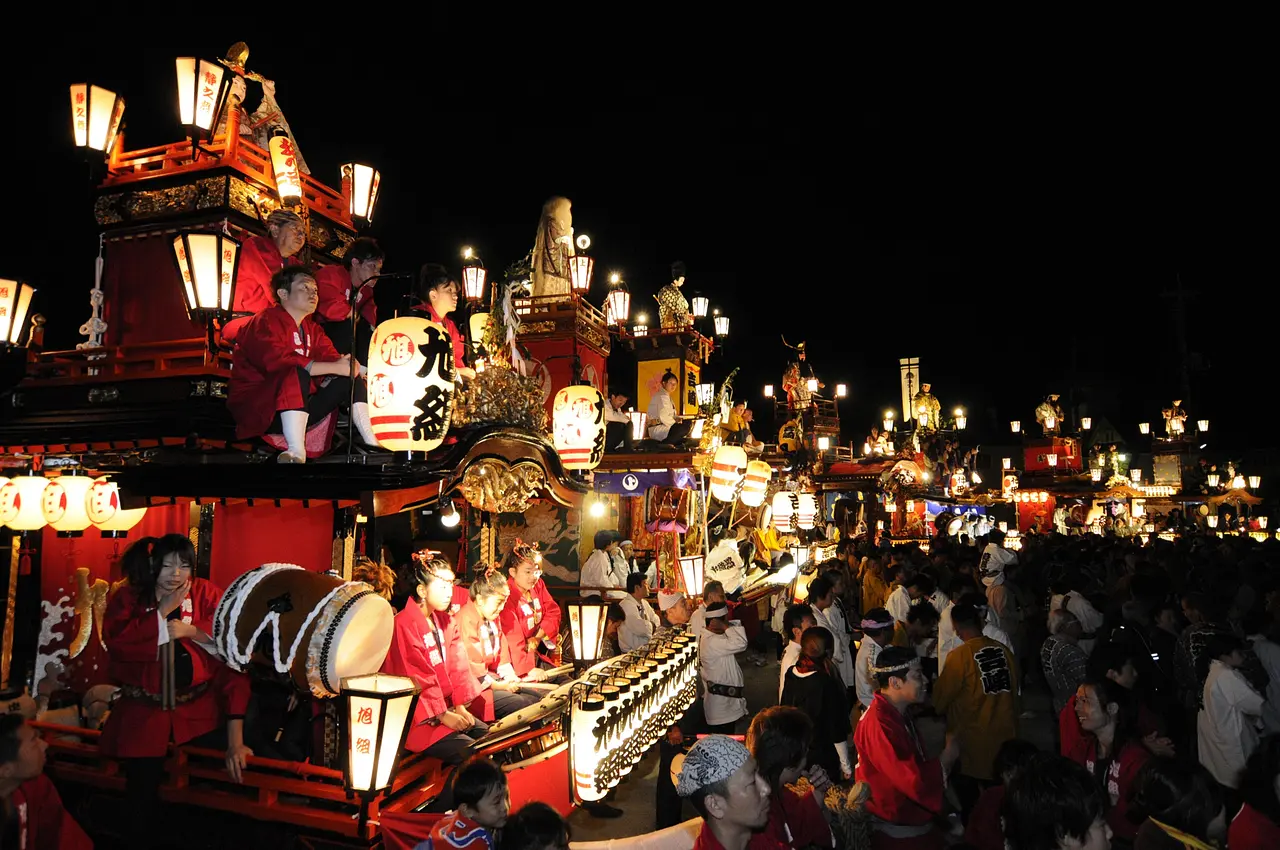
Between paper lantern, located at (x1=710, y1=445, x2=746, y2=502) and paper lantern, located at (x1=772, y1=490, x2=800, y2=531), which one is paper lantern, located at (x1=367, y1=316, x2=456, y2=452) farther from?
paper lantern, located at (x1=772, y1=490, x2=800, y2=531)

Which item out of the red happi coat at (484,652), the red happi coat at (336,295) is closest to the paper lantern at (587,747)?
the red happi coat at (484,652)

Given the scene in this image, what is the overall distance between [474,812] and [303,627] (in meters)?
1.77

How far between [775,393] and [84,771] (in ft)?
112

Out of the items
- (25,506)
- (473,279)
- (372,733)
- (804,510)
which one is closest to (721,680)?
(372,733)

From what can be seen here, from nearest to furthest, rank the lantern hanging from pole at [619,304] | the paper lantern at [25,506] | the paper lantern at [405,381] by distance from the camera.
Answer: the paper lantern at [405,381]
the paper lantern at [25,506]
the lantern hanging from pole at [619,304]

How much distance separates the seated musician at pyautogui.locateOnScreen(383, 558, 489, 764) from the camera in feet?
19.4

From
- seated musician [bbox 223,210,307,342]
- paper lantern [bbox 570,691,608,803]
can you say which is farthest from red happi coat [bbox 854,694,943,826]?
seated musician [bbox 223,210,307,342]

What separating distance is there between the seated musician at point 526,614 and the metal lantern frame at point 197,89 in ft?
19.8

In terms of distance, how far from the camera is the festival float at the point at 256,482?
4.66 m

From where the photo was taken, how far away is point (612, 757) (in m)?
5.55

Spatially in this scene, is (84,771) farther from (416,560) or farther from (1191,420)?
(1191,420)

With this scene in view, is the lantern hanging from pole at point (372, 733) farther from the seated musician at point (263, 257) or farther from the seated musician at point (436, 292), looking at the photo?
the seated musician at point (263, 257)

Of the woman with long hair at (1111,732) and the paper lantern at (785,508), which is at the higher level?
the paper lantern at (785,508)

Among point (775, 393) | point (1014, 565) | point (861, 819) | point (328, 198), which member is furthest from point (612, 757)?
point (775, 393)
